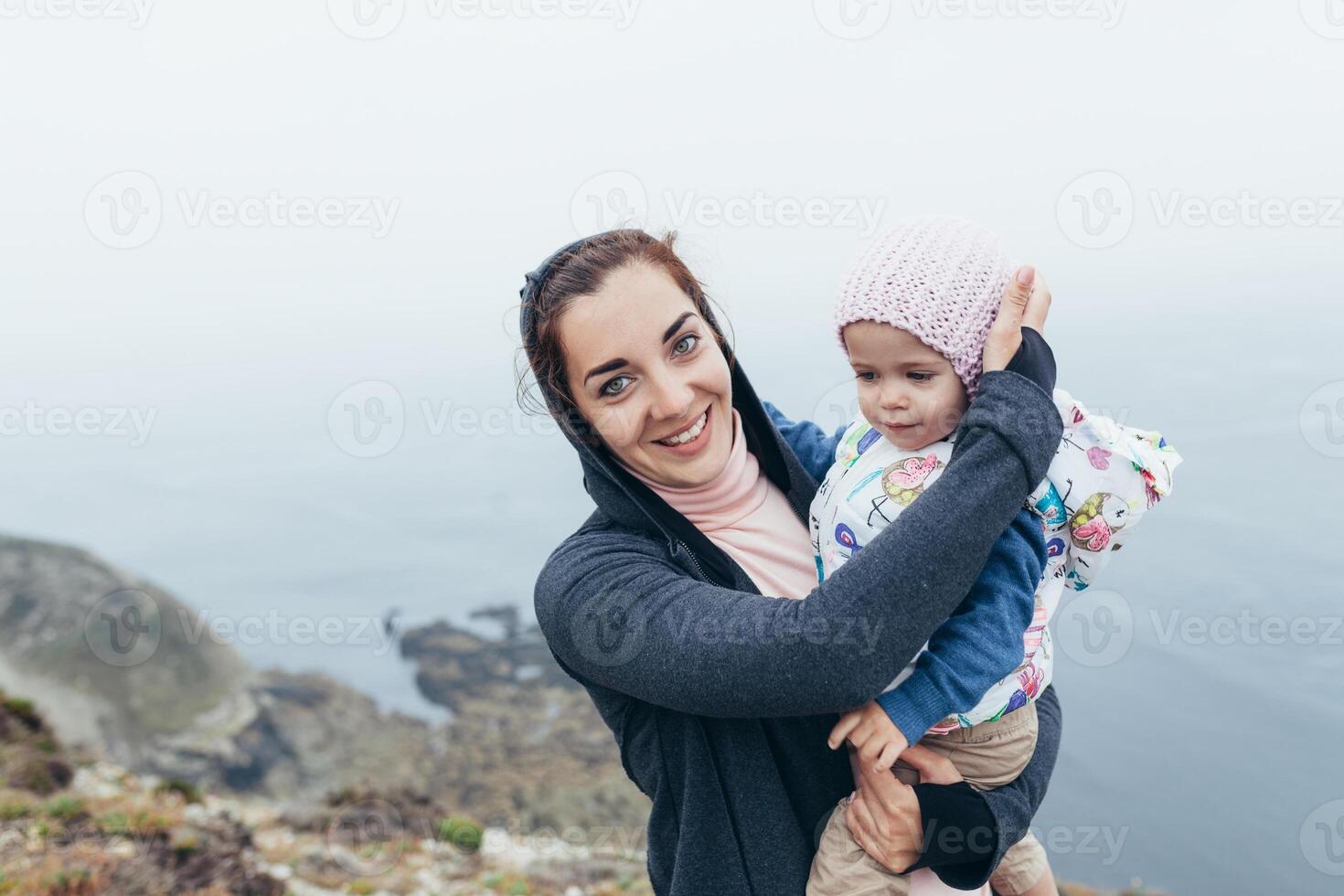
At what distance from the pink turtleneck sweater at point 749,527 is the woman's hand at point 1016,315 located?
0.67m

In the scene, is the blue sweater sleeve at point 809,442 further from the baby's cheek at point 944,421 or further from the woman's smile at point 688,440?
the baby's cheek at point 944,421

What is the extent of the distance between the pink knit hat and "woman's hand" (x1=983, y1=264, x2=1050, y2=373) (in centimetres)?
4

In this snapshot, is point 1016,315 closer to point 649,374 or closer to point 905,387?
point 905,387

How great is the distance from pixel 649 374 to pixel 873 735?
897mm

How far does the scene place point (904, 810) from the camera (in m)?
1.74

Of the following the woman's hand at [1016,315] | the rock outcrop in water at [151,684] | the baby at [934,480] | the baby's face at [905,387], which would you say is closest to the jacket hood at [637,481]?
the baby at [934,480]

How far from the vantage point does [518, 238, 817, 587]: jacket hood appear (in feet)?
6.53

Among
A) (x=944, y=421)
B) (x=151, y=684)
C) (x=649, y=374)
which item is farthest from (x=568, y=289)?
(x=151, y=684)

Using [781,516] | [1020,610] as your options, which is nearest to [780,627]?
[1020,610]

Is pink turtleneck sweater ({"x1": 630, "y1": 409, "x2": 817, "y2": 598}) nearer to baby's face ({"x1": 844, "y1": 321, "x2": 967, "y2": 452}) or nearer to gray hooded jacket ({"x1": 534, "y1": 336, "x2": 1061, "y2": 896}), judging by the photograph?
gray hooded jacket ({"x1": 534, "y1": 336, "x2": 1061, "y2": 896})

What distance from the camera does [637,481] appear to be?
2080 millimetres

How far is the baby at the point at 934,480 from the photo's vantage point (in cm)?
168

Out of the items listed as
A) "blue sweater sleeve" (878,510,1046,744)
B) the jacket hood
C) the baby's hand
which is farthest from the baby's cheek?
the baby's hand

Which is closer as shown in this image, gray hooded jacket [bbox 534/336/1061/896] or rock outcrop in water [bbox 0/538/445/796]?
gray hooded jacket [bbox 534/336/1061/896]
